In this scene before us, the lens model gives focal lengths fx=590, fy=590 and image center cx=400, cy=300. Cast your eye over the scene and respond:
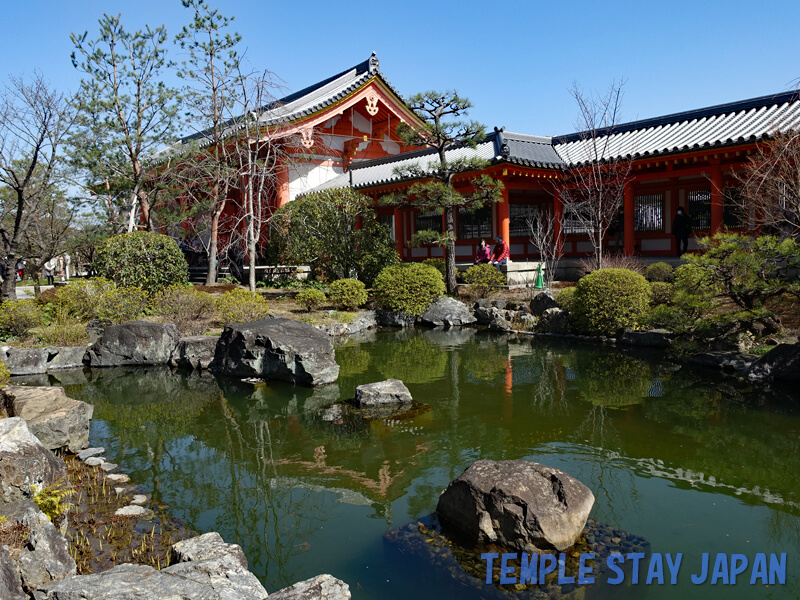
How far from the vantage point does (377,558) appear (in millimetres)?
4035

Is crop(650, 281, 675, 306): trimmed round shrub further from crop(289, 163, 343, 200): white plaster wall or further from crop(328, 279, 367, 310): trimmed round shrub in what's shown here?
crop(289, 163, 343, 200): white plaster wall

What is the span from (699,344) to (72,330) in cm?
1087

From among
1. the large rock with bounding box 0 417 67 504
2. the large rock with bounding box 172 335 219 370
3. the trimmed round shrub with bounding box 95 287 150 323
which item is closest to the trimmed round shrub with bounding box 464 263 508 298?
the large rock with bounding box 172 335 219 370

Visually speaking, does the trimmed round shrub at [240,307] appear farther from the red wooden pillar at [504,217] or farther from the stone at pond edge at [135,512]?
the red wooden pillar at [504,217]

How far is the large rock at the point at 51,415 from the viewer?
586 cm

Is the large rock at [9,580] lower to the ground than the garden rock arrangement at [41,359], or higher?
lower

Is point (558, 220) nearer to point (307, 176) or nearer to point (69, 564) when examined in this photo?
point (307, 176)

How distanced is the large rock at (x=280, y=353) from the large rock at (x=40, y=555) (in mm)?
5186

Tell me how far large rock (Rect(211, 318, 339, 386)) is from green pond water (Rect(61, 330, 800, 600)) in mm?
250

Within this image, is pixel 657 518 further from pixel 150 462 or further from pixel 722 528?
→ pixel 150 462

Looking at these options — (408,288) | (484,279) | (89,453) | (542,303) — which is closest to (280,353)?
(89,453)

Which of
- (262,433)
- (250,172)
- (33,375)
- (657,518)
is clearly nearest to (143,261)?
(250,172)

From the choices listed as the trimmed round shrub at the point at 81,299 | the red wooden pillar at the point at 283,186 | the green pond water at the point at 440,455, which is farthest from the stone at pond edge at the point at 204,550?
the red wooden pillar at the point at 283,186

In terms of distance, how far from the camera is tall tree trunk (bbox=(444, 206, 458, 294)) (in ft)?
50.9
